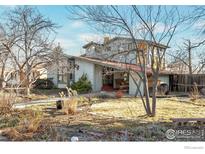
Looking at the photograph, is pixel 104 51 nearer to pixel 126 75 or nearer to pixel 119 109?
pixel 126 75

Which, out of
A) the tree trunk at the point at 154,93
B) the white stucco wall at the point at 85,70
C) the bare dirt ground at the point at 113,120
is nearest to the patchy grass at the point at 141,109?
the bare dirt ground at the point at 113,120

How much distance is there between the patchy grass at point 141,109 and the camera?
6.88 m

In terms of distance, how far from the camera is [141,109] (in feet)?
24.7

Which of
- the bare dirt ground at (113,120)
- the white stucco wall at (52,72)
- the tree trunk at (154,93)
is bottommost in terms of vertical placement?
the bare dirt ground at (113,120)

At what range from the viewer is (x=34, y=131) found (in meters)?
5.95

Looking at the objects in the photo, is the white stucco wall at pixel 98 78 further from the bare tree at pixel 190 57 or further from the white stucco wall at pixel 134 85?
the bare tree at pixel 190 57

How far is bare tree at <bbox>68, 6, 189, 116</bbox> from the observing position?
243 inches

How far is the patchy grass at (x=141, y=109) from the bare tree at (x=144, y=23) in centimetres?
22

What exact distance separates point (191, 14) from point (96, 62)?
2301 millimetres

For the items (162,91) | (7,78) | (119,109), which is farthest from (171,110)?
(7,78)

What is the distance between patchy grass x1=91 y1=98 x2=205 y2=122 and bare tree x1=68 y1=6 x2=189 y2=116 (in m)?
0.22

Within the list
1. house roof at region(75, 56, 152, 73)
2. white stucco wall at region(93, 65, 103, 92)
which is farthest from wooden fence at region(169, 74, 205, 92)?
white stucco wall at region(93, 65, 103, 92)

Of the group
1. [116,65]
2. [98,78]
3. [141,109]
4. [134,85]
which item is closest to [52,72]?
[98,78]

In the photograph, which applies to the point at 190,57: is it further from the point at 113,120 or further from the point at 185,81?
the point at 113,120
